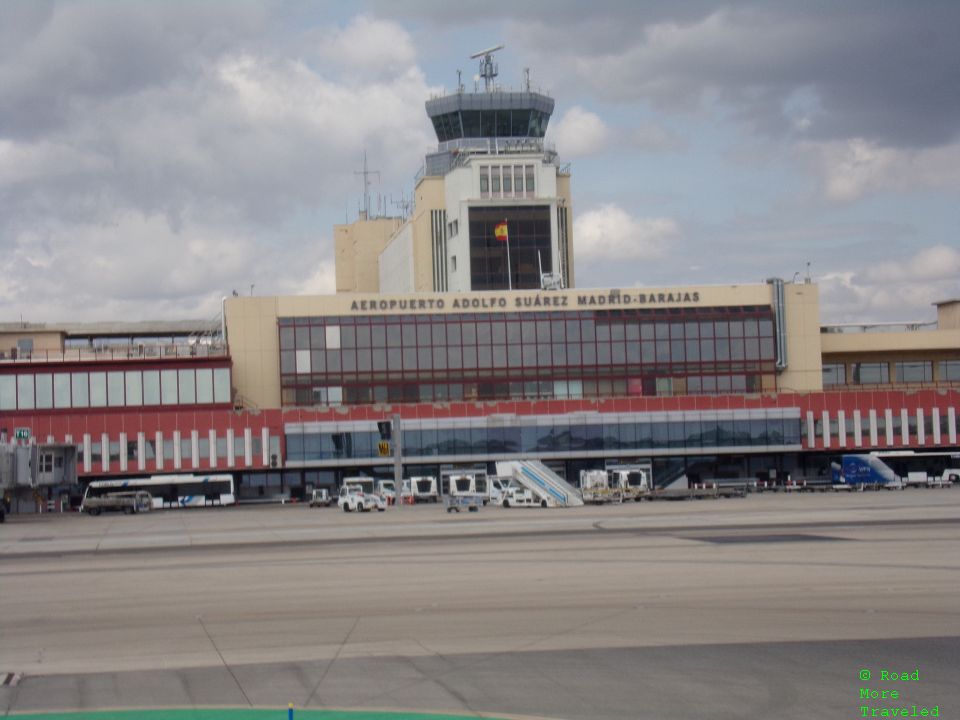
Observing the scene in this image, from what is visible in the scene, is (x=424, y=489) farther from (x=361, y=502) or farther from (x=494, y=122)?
(x=494, y=122)

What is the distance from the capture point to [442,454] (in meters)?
122

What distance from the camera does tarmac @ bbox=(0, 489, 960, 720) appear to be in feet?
70.3

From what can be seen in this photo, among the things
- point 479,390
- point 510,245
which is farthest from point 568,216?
point 479,390

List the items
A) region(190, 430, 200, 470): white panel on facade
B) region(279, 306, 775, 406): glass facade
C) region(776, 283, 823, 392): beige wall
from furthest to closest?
region(776, 283, 823, 392): beige wall < region(279, 306, 775, 406): glass facade < region(190, 430, 200, 470): white panel on facade

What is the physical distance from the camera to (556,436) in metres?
122

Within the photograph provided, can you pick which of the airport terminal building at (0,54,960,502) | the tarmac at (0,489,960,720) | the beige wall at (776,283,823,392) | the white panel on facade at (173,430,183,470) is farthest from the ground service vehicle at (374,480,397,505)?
the tarmac at (0,489,960,720)

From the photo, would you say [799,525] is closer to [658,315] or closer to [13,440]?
[658,315]

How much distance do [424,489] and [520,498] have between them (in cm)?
2155

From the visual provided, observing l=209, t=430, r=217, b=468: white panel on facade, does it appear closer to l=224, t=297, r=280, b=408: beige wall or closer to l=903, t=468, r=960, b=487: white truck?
l=224, t=297, r=280, b=408: beige wall

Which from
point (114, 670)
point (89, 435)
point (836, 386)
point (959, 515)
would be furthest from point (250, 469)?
point (114, 670)

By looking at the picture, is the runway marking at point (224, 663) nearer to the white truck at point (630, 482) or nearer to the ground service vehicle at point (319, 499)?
the white truck at point (630, 482)

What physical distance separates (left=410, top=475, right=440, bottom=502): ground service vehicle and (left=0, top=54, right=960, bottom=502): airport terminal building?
5980 millimetres

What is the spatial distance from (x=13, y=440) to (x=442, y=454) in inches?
1569

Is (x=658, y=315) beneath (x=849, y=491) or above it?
above
